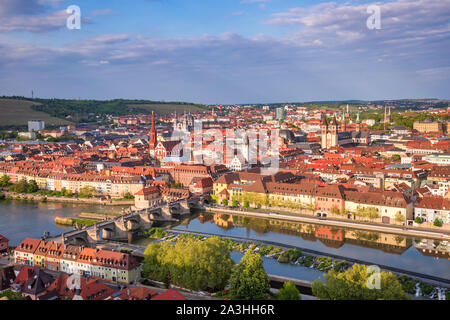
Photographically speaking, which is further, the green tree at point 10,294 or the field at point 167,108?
the field at point 167,108

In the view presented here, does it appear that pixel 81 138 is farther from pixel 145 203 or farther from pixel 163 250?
pixel 163 250

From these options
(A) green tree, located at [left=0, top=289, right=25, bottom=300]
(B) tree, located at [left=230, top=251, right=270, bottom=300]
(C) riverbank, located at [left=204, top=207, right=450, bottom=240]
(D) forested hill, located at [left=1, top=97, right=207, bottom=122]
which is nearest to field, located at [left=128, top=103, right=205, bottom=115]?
(D) forested hill, located at [left=1, top=97, right=207, bottom=122]

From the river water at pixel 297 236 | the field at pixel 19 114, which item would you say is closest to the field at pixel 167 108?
the field at pixel 19 114

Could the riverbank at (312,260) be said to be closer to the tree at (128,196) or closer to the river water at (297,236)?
the river water at (297,236)

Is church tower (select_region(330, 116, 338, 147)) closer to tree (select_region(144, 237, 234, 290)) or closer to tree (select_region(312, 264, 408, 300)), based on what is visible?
tree (select_region(144, 237, 234, 290))

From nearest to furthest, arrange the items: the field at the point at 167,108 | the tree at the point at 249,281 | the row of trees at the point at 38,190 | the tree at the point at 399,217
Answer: the tree at the point at 249,281, the tree at the point at 399,217, the row of trees at the point at 38,190, the field at the point at 167,108

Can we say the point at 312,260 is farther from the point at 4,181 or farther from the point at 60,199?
the point at 4,181

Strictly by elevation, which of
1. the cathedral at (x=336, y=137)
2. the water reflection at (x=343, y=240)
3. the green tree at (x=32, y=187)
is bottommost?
the water reflection at (x=343, y=240)
